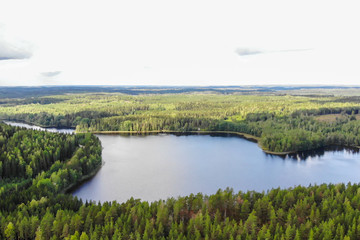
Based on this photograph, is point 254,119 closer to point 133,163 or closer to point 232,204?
point 133,163

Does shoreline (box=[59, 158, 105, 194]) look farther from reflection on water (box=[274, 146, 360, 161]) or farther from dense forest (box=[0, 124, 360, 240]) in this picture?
reflection on water (box=[274, 146, 360, 161])

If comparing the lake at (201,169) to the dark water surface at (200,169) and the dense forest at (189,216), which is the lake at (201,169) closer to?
the dark water surface at (200,169)

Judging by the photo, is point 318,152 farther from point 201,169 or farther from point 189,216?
point 189,216

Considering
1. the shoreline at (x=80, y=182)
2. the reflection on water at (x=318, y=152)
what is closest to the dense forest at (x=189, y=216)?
the shoreline at (x=80, y=182)

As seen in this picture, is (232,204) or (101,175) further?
(101,175)

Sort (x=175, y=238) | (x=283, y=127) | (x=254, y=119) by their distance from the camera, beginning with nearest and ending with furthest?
(x=175, y=238), (x=283, y=127), (x=254, y=119)

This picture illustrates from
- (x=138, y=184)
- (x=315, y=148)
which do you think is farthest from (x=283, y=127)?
(x=138, y=184)
